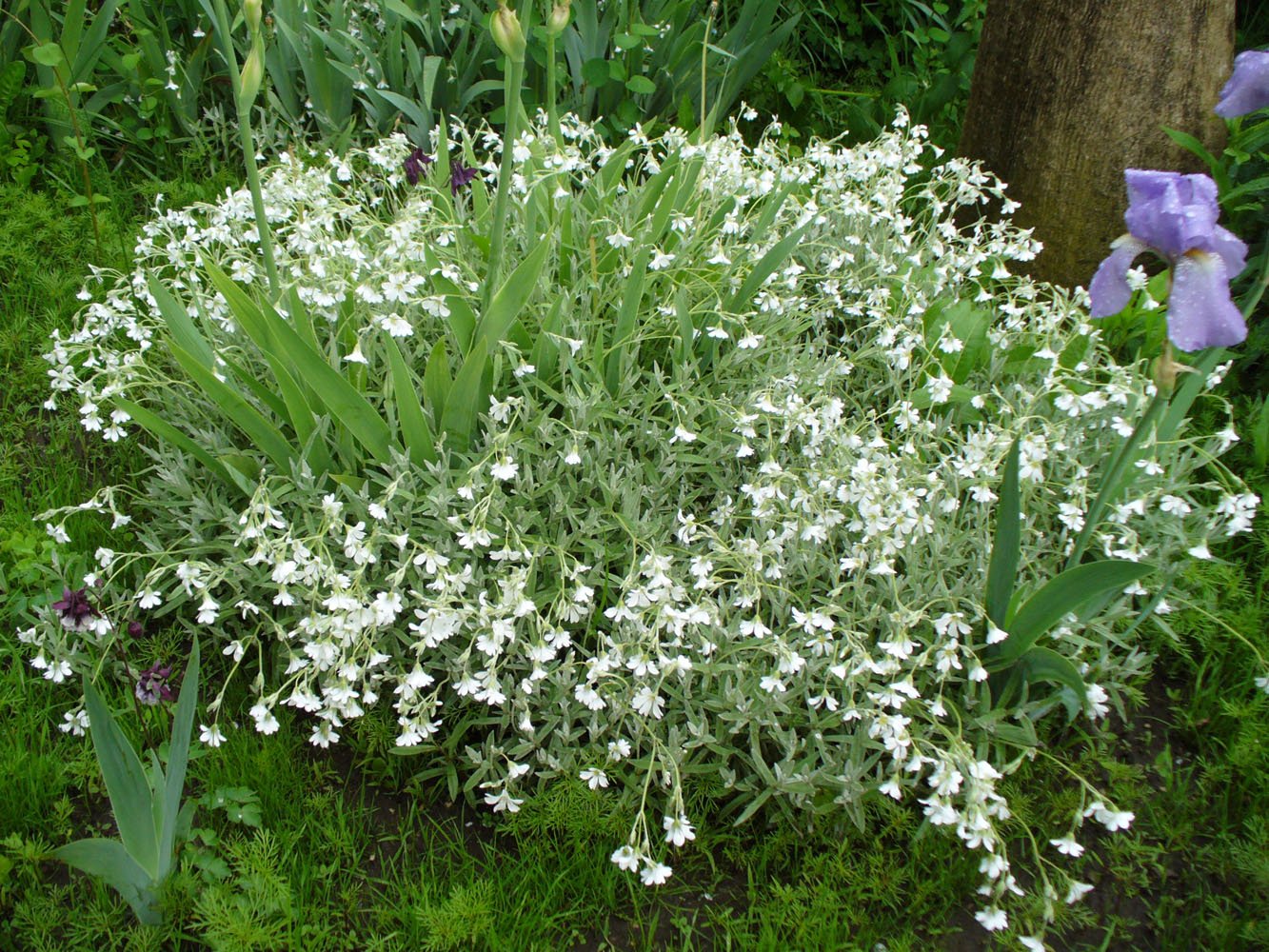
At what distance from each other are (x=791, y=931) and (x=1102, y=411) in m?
1.60

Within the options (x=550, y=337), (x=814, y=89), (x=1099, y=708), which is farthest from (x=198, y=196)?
(x=1099, y=708)

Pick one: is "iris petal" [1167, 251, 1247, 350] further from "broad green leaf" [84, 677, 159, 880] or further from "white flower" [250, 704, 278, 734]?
"broad green leaf" [84, 677, 159, 880]

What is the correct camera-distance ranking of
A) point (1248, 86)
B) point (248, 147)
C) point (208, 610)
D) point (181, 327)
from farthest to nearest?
point (181, 327) < point (248, 147) < point (208, 610) < point (1248, 86)

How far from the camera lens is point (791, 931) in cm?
192

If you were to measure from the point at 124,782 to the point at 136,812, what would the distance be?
7 centimetres

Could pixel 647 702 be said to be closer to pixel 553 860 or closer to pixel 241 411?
pixel 553 860

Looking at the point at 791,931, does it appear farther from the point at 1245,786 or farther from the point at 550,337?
the point at 550,337

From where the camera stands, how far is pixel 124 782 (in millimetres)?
1675

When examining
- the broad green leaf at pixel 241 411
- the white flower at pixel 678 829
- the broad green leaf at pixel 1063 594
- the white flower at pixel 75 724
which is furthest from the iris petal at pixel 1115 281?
the white flower at pixel 75 724

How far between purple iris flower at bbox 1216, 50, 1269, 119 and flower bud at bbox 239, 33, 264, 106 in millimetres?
1808

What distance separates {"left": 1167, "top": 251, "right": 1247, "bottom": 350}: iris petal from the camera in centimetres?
158

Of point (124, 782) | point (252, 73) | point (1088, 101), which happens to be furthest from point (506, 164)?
point (1088, 101)

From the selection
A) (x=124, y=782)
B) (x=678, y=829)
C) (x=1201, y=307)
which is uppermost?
(x=1201, y=307)

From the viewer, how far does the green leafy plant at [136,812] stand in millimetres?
1659
